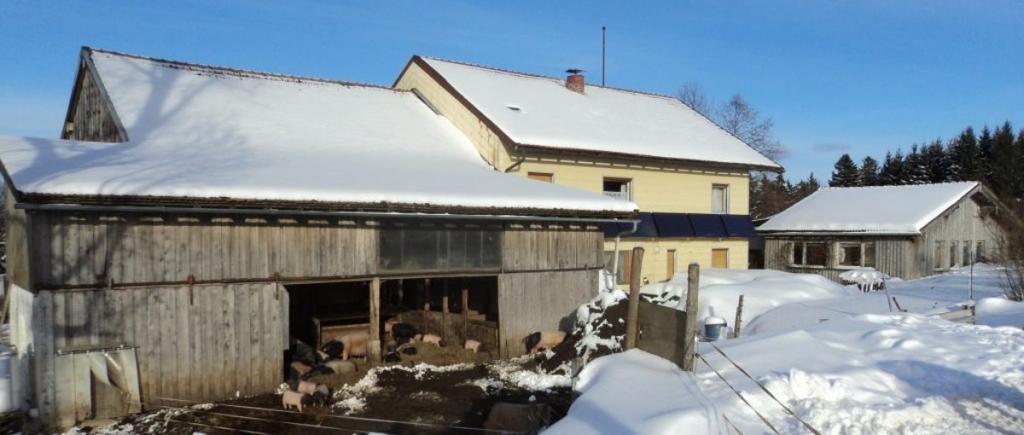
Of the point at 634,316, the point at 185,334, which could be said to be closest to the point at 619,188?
the point at 634,316

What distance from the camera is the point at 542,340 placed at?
1574cm

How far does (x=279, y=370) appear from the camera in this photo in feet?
42.3

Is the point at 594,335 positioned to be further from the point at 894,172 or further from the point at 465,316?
the point at 894,172

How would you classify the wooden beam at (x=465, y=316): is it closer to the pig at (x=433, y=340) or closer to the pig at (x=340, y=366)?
the pig at (x=433, y=340)

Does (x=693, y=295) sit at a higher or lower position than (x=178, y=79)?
lower

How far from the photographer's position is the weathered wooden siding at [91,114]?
1661cm

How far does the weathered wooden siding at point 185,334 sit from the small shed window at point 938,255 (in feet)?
94.8

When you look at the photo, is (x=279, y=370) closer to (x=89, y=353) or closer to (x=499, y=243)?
(x=89, y=353)

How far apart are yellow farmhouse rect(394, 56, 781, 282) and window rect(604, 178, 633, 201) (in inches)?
1.4

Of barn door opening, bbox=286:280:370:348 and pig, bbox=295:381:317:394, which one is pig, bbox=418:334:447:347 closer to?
barn door opening, bbox=286:280:370:348

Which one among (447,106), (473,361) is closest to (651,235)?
(447,106)

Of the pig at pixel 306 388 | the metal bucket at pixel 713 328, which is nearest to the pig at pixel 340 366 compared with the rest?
the pig at pixel 306 388

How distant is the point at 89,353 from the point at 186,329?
56.2 inches

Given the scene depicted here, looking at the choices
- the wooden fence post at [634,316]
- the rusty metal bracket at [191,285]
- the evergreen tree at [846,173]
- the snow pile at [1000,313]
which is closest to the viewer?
the rusty metal bracket at [191,285]
